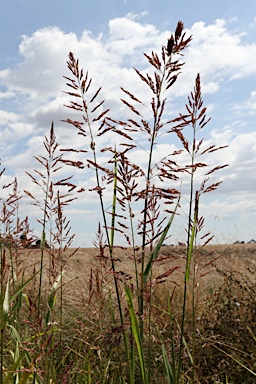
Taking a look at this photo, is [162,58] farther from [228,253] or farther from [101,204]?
[228,253]

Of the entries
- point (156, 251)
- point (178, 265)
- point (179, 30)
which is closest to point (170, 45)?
point (179, 30)

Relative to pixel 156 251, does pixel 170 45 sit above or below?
above

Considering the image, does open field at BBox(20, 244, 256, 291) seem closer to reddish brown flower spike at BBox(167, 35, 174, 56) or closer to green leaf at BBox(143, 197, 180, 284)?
green leaf at BBox(143, 197, 180, 284)

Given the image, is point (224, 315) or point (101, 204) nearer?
point (101, 204)

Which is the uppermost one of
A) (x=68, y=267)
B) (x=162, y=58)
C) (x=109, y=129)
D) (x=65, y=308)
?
(x=162, y=58)

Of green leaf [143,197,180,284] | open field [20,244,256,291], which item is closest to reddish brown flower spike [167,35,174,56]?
green leaf [143,197,180,284]

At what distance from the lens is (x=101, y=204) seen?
1.92 m

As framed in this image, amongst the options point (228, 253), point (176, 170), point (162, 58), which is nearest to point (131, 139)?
point (176, 170)

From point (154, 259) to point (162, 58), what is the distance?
0.70m

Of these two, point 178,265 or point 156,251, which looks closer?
point 156,251

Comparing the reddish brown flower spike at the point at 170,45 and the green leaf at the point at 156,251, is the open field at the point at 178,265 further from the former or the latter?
the reddish brown flower spike at the point at 170,45

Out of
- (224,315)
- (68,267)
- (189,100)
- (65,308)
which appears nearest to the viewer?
(189,100)

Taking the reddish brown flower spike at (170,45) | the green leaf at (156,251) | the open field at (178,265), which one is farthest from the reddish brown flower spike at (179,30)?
the open field at (178,265)

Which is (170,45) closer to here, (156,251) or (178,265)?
(156,251)
